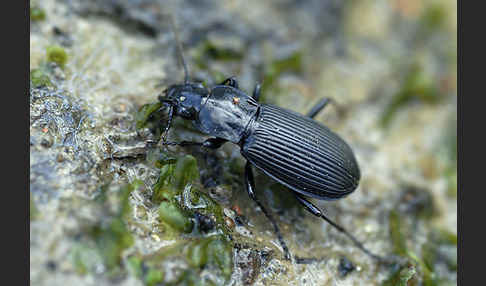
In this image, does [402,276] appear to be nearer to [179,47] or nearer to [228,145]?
[228,145]

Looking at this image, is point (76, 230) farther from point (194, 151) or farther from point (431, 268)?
point (431, 268)

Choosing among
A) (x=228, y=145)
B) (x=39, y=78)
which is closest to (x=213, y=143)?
(x=228, y=145)

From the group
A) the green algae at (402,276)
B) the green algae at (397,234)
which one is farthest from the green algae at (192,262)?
the green algae at (397,234)

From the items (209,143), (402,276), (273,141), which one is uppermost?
(273,141)

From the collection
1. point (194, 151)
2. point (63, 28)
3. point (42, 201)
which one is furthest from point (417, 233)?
point (63, 28)

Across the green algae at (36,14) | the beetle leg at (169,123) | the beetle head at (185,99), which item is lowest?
the beetle leg at (169,123)

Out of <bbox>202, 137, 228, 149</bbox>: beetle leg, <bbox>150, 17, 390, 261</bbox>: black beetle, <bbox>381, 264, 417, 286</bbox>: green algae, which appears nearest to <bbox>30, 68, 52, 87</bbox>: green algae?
<bbox>150, 17, 390, 261</bbox>: black beetle

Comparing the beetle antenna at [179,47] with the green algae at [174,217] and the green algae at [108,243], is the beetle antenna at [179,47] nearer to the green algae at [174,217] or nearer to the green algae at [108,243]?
the green algae at [174,217]
